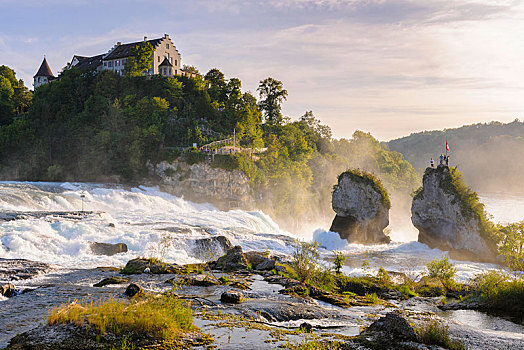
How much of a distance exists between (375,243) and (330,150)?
5586cm

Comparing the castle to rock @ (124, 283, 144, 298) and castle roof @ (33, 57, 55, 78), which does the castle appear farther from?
rock @ (124, 283, 144, 298)

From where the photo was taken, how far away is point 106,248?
2412 cm

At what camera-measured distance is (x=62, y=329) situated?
797cm

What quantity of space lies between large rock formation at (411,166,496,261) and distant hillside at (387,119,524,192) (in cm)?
9235

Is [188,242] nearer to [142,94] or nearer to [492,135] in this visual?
[142,94]

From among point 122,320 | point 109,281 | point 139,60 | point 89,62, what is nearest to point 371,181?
point 109,281

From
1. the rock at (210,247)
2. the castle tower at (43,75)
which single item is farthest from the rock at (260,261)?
the castle tower at (43,75)

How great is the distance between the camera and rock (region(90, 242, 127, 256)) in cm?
2381

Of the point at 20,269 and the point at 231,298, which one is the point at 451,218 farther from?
the point at 20,269

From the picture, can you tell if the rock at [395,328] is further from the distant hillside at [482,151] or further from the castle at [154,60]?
the distant hillside at [482,151]

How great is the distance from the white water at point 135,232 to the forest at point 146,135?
1096cm

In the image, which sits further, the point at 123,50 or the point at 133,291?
the point at 123,50

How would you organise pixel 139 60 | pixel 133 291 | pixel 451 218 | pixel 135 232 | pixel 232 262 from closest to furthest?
pixel 133 291 < pixel 232 262 < pixel 135 232 < pixel 451 218 < pixel 139 60

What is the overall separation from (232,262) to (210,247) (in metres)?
6.39
